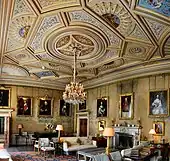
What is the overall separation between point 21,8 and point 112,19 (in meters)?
2.81

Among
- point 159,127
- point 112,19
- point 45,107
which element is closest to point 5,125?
point 45,107

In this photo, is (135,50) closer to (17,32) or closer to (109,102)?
(17,32)

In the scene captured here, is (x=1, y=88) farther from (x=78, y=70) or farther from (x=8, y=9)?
(x=8, y=9)

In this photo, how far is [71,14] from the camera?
7.58m

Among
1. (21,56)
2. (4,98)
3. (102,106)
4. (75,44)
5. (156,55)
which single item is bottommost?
(102,106)

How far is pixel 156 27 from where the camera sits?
7984 mm

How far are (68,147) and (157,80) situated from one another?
19.0 ft

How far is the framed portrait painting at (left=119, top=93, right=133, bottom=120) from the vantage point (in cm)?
1350

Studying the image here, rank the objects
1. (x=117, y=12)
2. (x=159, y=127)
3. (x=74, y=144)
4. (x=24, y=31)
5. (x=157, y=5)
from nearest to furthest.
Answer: (x=157, y=5) < (x=117, y=12) < (x=24, y=31) < (x=159, y=127) < (x=74, y=144)

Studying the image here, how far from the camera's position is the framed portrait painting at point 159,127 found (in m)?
11.3

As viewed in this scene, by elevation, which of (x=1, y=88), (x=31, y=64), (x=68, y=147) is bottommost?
(x=68, y=147)

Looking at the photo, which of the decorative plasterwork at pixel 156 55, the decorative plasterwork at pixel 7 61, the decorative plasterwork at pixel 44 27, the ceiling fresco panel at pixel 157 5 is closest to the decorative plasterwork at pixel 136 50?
the decorative plasterwork at pixel 156 55

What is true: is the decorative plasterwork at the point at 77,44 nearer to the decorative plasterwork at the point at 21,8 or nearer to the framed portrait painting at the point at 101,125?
the decorative plasterwork at the point at 21,8

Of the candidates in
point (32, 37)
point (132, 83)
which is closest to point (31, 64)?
point (32, 37)
